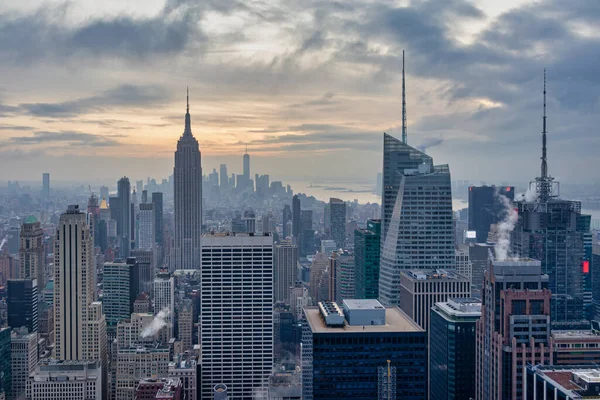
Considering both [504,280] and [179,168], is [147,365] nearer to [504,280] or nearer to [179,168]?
[504,280]

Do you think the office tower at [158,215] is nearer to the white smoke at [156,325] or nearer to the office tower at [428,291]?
the white smoke at [156,325]

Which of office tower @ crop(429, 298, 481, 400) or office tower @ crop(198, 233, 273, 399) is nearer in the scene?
office tower @ crop(429, 298, 481, 400)

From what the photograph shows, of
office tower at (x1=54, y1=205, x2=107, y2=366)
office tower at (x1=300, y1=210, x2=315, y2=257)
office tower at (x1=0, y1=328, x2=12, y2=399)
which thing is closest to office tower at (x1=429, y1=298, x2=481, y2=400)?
office tower at (x1=54, y1=205, x2=107, y2=366)

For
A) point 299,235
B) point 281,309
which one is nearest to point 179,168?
point 299,235

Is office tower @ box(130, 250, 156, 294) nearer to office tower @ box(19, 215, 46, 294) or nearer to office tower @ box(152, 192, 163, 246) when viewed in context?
office tower @ box(19, 215, 46, 294)

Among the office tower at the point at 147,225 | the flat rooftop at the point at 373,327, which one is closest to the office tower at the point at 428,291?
the flat rooftop at the point at 373,327
